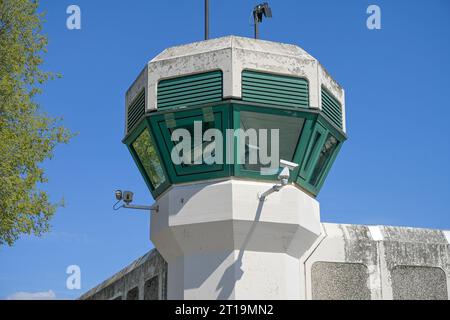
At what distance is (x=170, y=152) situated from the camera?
1155cm

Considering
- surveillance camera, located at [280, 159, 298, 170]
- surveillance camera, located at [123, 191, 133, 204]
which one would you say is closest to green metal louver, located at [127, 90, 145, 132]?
surveillance camera, located at [123, 191, 133, 204]

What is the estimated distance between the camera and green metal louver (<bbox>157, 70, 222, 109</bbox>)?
36.7 feet

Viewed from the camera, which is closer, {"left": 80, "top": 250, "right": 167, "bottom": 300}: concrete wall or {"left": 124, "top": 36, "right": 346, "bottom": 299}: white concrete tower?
{"left": 124, "top": 36, "right": 346, "bottom": 299}: white concrete tower

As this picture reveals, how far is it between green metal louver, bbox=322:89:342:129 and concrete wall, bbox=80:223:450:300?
1.93 meters

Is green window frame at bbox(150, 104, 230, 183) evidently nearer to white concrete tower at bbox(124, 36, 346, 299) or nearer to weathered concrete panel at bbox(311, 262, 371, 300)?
white concrete tower at bbox(124, 36, 346, 299)

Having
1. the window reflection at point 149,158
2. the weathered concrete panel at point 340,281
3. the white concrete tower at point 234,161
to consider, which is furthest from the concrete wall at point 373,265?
the window reflection at point 149,158

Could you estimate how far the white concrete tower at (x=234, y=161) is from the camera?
1108 centimetres

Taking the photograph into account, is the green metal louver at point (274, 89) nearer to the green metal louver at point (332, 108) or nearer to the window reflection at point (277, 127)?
the window reflection at point (277, 127)

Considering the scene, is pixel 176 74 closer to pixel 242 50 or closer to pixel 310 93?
pixel 242 50

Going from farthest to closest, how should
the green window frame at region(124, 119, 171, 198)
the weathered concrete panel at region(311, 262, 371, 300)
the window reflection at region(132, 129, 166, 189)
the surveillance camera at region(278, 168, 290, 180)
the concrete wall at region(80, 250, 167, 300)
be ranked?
the concrete wall at region(80, 250, 167, 300), the weathered concrete panel at region(311, 262, 371, 300), the window reflection at region(132, 129, 166, 189), the green window frame at region(124, 119, 171, 198), the surveillance camera at region(278, 168, 290, 180)

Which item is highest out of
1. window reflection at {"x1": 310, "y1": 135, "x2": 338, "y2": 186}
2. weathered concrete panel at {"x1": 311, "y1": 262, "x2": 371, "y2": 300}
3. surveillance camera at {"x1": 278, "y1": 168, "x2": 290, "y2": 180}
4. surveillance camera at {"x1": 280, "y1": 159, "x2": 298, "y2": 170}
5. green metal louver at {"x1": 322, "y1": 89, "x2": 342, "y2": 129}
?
green metal louver at {"x1": 322, "y1": 89, "x2": 342, "y2": 129}
